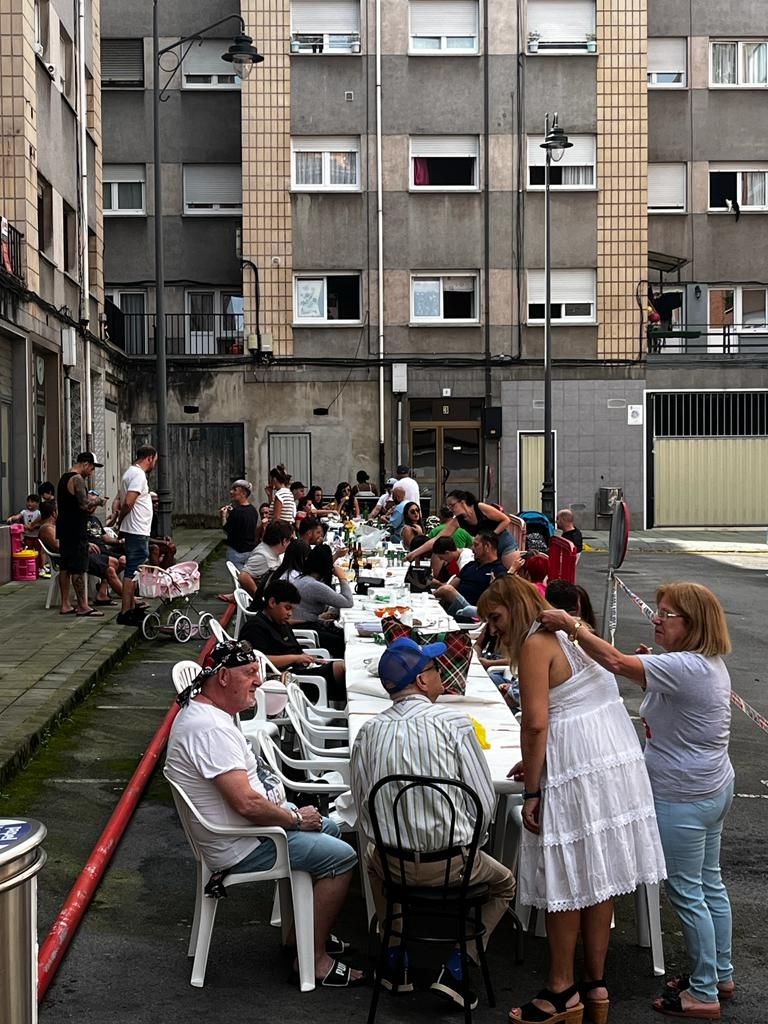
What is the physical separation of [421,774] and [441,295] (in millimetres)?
30661

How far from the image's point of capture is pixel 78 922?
6602 mm

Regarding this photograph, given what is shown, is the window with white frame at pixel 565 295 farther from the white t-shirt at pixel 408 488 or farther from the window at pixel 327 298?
the white t-shirt at pixel 408 488

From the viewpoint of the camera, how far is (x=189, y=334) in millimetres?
36344

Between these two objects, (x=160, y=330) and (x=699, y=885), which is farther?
(x=160, y=330)

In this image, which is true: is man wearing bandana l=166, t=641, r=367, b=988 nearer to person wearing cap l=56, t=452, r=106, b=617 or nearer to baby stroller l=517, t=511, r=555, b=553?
person wearing cap l=56, t=452, r=106, b=617

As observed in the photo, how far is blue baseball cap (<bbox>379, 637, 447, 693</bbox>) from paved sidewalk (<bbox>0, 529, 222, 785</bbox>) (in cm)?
391

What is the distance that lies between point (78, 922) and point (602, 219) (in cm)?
3082

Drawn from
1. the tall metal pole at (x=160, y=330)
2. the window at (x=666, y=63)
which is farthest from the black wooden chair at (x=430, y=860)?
the window at (x=666, y=63)

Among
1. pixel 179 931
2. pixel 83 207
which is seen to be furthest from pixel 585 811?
pixel 83 207

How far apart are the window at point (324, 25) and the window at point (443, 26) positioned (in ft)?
4.74

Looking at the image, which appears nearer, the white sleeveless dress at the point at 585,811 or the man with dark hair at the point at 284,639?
the white sleeveless dress at the point at 585,811

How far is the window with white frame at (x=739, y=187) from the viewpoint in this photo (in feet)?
122

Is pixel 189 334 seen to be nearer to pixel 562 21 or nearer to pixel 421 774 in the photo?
pixel 562 21

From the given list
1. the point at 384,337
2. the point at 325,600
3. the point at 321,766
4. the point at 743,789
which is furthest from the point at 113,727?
the point at 384,337
